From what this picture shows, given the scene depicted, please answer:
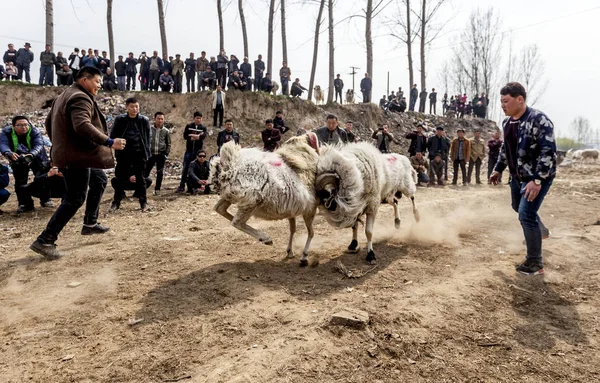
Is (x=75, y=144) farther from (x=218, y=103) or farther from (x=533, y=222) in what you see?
(x=218, y=103)

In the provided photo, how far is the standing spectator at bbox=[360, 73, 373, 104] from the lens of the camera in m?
24.8

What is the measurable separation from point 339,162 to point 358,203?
578 millimetres

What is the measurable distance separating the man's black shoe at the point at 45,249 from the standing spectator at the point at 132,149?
3.11 metres

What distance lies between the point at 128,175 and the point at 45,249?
3.33m

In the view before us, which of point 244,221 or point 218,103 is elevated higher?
point 218,103

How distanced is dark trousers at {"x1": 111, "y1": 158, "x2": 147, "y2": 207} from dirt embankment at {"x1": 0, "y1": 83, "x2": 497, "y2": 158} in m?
9.40

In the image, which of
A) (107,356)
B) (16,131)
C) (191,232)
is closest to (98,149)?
(191,232)

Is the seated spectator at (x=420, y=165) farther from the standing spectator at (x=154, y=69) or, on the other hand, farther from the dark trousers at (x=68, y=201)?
the standing spectator at (x=154, y=69)

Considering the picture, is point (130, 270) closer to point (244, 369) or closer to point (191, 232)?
point (191, 232)

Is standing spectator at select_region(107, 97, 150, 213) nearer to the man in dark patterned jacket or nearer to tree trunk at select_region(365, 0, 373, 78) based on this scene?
the man in dark patterned jacket

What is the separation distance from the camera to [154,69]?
65.4 ft

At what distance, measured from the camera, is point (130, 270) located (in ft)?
15.9

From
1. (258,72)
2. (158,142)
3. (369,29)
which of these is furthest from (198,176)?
(369,29)

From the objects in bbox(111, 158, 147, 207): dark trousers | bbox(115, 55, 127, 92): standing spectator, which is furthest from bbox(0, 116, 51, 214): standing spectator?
bbox(115, 55, 127, 92): standing spectator
